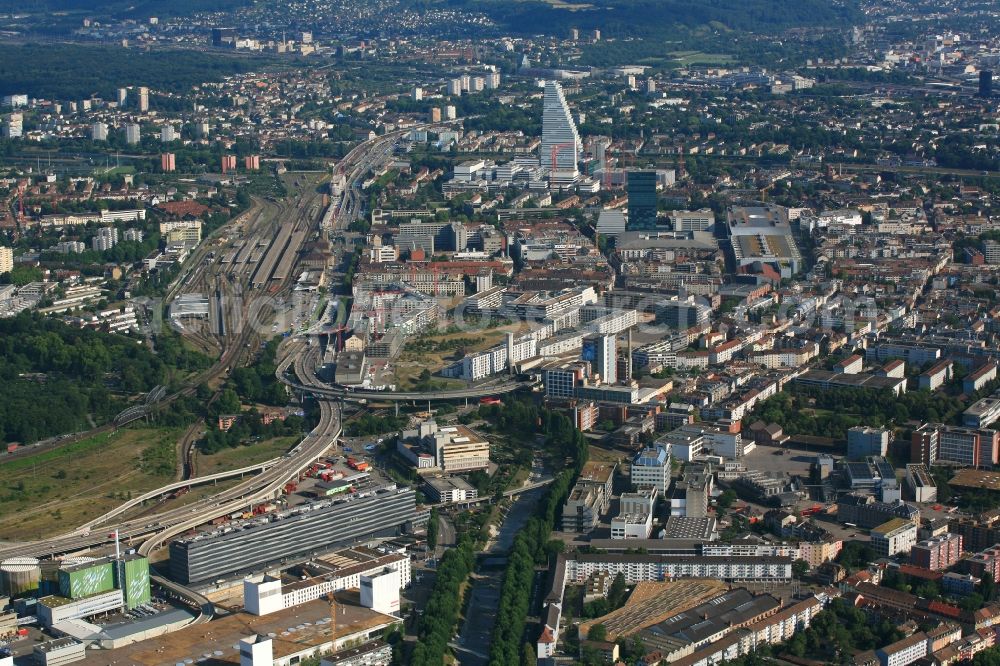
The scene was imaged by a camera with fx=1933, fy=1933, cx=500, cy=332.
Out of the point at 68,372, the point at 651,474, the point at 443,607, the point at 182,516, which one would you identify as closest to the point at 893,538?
the point at 651,474

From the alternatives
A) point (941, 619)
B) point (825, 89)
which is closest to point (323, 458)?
point (941, 619)

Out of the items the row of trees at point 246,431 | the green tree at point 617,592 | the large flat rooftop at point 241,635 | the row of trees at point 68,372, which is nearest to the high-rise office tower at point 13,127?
the row of trees at point 68,372

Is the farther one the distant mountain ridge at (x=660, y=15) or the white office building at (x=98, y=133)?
the distant mountain ridge at (x=660, y=15)

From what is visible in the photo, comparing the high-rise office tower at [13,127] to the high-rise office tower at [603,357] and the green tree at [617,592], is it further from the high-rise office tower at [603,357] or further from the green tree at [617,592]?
the green tree at [617,592]

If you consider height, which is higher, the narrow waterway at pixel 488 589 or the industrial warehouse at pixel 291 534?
the industrial warehouse at pixel 291 534

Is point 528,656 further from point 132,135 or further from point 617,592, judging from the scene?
point 132,135

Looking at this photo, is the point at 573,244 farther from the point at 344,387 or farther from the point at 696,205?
the point at 344,387

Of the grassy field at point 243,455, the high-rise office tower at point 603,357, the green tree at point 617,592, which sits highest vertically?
the high-rise office tower at point 603,357
